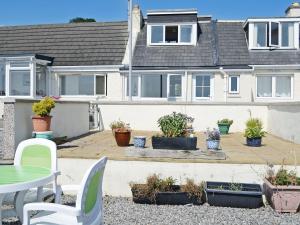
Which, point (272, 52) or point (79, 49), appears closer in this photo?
point (272, 52)

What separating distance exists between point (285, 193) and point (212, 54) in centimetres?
1570

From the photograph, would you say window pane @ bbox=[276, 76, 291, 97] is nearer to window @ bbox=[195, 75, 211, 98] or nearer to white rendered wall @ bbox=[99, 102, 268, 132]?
window @ bbox=[195, 75, 211, 98]

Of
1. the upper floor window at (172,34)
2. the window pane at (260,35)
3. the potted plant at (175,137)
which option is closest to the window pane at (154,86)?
the upper floor window at (172,34)

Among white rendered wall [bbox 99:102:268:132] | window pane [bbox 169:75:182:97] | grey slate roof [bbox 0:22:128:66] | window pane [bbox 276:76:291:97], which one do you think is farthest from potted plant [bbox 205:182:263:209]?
grey slate roof [bbox 0:22:128:66]

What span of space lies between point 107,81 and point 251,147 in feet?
41.0

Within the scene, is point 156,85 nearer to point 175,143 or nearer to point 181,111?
point 181,111

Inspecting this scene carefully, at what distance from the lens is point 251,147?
9.77m

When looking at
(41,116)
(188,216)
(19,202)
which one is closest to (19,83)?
(41,116)


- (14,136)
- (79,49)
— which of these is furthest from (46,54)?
(14,136)

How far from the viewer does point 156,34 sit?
22.0 metres

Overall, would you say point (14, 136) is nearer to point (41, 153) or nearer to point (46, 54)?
point (41, 153)

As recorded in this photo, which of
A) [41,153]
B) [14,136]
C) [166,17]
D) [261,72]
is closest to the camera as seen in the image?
[41,153]

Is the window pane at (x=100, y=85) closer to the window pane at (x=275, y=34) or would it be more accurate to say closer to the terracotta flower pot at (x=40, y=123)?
the window pane at (x=275, y=34)

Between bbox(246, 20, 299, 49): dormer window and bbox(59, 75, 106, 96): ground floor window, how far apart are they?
9521 millimetres
